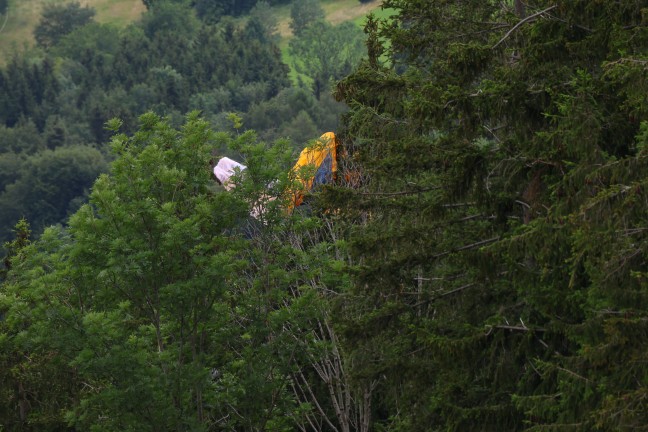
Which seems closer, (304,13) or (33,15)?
(304,13)

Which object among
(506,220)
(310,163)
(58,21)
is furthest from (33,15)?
(506,220)

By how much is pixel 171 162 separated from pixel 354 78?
5.13m

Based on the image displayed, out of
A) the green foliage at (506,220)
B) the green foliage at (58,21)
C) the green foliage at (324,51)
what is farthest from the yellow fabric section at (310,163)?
the green foliage at (58,21)

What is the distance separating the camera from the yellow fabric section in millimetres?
20844

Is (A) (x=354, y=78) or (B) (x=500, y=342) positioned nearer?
(B) (x=500, y=342)

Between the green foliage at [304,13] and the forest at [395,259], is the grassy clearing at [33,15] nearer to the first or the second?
the green foliage at [304,13]

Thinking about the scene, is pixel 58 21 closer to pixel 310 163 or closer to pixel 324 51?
pixel 324 51

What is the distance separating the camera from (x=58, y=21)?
17925 centimetres

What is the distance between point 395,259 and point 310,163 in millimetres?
6649

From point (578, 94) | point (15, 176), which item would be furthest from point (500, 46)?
point (15, 176)

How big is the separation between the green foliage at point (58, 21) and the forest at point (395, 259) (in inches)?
6095

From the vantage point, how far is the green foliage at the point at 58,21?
583 ft

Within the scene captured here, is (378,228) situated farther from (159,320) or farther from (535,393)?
(159,320)

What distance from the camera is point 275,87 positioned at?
140 m
